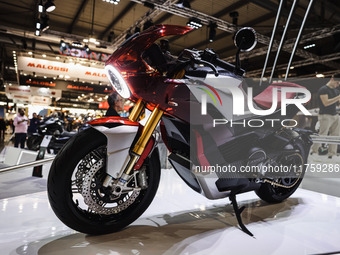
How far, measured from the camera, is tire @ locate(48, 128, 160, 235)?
1.45m

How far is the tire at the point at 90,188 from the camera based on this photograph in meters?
1.45

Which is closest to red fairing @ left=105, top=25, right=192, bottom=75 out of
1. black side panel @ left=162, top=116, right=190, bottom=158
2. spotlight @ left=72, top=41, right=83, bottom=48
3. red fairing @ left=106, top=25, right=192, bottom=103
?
red fairing @ left=106, top=25, right=192, bottom=103

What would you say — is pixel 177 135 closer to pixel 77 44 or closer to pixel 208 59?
pixel 208 59

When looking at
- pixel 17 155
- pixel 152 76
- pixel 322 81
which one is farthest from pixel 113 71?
pixel 322 81

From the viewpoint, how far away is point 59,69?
11.4 meters

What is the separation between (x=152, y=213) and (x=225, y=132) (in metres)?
0.90

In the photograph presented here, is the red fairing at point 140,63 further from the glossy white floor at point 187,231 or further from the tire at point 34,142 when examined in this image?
the tire at point 34,142

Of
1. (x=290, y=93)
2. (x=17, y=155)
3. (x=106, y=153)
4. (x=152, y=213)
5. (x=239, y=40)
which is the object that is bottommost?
(x=152, y=213)

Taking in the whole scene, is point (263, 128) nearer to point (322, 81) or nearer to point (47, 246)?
point (47, 246)

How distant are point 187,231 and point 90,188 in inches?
28.8

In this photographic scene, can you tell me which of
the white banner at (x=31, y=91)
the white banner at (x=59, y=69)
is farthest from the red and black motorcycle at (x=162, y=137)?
→ the white banner at (x=31, y=91)

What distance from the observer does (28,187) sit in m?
2.87

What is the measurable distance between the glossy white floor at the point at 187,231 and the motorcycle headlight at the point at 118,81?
2.97 feet

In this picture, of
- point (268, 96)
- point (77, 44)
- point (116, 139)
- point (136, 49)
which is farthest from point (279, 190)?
point (77, 44)
